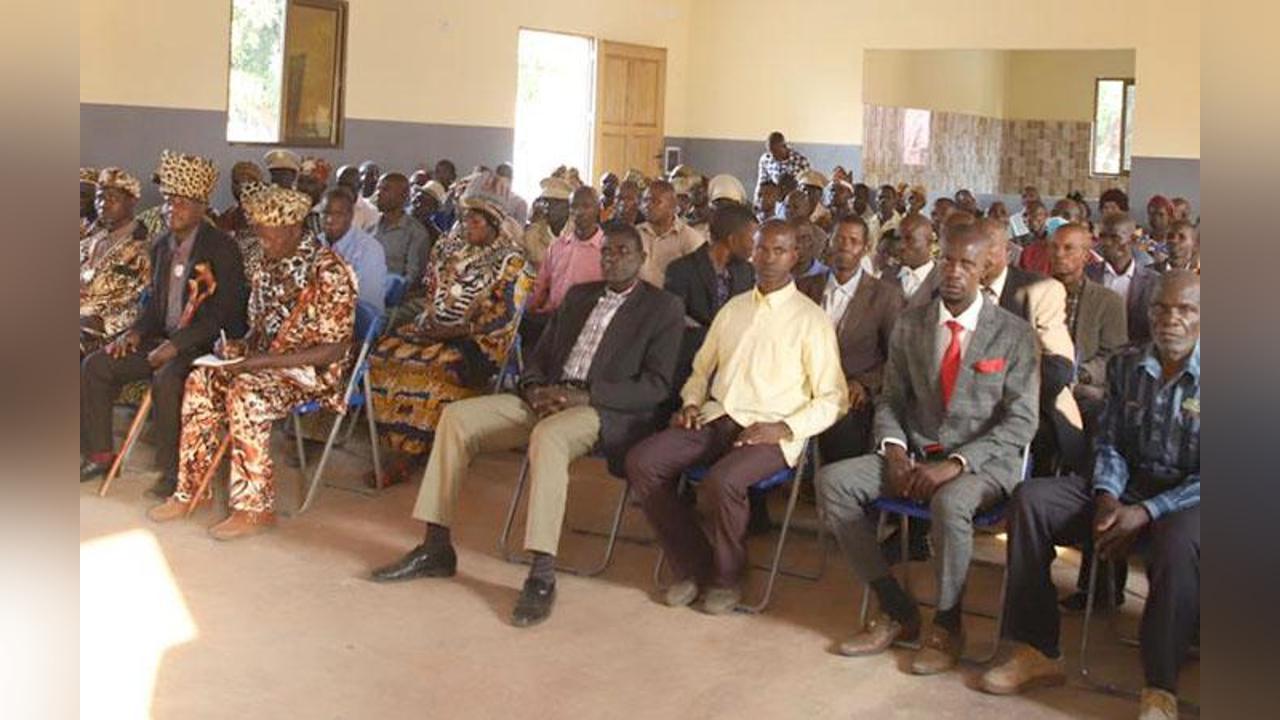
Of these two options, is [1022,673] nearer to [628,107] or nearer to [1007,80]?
[628,107]

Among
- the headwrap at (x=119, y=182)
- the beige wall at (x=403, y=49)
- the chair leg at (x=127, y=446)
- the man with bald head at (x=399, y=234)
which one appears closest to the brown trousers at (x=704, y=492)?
the chair leg at (x=127, y=446)

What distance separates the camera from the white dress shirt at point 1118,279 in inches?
255

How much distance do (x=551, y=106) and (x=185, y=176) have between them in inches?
377

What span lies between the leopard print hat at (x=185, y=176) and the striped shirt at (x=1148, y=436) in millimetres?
3964

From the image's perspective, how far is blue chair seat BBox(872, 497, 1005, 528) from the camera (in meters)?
4.30

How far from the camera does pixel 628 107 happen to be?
16328mm

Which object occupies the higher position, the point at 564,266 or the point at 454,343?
the point at 564,266

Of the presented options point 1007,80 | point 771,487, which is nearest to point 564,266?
point 771,487

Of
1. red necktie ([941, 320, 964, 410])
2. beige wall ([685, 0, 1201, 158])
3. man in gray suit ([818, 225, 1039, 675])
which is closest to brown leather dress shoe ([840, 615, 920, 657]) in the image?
man in gray suit ([818, 225, 1039, 675])

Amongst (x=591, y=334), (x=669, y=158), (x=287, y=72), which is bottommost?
(x=591, y=334)

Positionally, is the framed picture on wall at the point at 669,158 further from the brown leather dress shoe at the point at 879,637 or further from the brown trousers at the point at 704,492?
the brown leather dress shoe at the point at 879,637

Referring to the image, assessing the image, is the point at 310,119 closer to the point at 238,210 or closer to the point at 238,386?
the point at 238,210

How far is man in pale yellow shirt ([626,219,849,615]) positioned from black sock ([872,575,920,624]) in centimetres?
53
